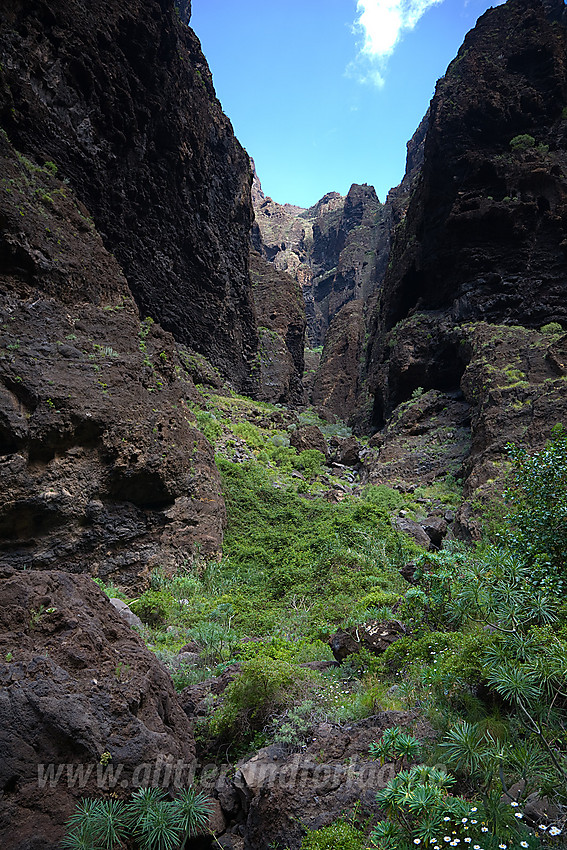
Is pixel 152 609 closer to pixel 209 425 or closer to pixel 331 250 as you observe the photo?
pixel 209 425

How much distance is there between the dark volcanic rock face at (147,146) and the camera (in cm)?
1353

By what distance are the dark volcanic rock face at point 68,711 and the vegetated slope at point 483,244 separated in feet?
44.6

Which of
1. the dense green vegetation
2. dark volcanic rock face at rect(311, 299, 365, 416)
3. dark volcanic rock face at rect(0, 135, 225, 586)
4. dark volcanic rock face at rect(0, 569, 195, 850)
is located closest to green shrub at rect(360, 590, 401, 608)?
the dense green vegetation

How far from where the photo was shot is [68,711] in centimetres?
326

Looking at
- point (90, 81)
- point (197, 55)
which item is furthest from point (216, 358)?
point (197, 55)

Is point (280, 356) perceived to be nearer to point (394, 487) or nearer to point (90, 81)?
point (394, 487)

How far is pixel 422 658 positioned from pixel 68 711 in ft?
11.8

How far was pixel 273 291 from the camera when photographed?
3478 cm

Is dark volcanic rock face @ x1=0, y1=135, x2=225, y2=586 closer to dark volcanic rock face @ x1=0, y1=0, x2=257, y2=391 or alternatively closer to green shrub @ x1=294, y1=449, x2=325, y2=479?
dark volcanic rock face @ x1=0, y1=0, x2=257, y2=391

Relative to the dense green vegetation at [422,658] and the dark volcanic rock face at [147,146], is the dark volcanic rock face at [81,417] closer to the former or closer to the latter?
the dense green vegetation at [422,658]

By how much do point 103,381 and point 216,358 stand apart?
15.1 metres

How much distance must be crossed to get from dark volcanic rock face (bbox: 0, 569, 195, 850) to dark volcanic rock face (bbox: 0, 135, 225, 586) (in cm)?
428

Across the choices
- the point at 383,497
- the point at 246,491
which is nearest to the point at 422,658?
the point at 246,491

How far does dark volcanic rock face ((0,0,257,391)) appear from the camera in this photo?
1353 cm
